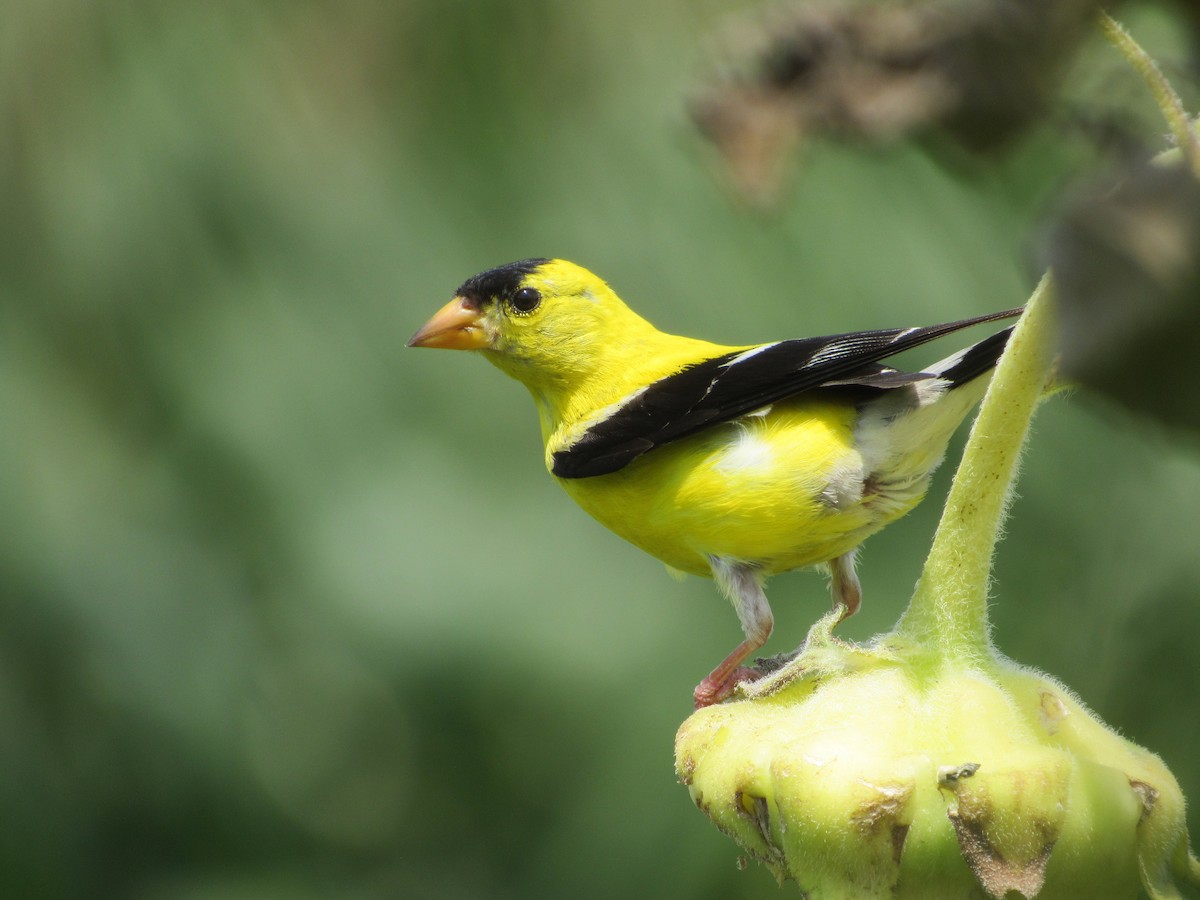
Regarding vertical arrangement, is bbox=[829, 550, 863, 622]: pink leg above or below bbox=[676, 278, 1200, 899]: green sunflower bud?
below

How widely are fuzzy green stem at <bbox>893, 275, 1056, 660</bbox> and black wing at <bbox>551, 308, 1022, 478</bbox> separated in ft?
2.72

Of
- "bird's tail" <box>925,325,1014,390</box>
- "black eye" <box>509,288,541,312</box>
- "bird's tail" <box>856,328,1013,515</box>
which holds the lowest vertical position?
"bird's tail" <box>856,328,1013,515</box>

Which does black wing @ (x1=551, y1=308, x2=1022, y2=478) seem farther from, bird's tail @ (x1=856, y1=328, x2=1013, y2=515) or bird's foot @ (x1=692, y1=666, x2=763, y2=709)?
bird's foot @ (x1=692, y1=666, x2=763, y2=709)

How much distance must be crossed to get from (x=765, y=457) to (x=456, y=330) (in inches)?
29.6

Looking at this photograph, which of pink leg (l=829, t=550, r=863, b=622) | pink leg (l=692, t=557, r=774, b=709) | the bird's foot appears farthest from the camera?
pink leg (l=829, t=550, r=863, b=622)

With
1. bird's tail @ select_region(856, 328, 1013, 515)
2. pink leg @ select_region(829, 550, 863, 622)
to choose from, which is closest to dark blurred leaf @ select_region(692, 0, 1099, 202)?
bird's tail @ select_region(856, 328, 1013, 515)

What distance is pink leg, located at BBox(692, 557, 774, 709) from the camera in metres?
1.93

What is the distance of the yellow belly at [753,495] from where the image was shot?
77.6 inches

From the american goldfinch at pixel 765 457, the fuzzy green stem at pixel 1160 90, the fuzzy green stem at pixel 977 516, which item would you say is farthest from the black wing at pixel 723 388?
the fuzzy green stem at pixel 1160 90

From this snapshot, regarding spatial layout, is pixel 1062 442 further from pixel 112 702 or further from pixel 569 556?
pixel 112 702

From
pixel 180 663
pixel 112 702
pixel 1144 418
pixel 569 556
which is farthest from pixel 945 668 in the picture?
pixel 112 702

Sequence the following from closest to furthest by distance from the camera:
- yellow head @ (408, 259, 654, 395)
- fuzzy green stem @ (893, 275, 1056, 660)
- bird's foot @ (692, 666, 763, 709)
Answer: fuzzy green stem @ (893, 275, 1056, 660) < bird's foot @ (692, 666, 763, 709) < yellow head @ (408, 259, 654, 395)

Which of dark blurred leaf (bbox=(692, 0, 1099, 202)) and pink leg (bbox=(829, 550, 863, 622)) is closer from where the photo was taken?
dark blurred leaf (bbox=(692, 0, 1099, 202))

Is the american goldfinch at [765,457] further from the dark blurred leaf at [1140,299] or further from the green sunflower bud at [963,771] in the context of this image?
the dark blurred leaf at [1140,299]
